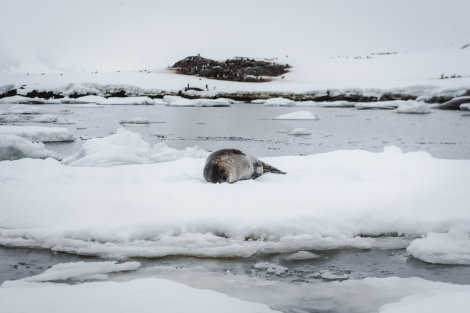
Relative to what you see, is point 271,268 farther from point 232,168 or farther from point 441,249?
point 232,168

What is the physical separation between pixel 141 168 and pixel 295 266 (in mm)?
3048

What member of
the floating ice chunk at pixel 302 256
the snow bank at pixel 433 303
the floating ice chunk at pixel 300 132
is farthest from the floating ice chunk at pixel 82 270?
the floating ice chunk at pixel 300 132

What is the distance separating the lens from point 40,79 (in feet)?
117

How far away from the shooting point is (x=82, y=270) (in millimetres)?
2779

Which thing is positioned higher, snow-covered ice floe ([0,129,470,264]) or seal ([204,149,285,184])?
seal ([204,149,285,184])

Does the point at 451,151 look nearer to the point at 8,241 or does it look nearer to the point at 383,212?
the point at 383,212

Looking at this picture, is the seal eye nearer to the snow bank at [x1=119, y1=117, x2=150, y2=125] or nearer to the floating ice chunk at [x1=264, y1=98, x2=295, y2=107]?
the snow bank at [x1=119, y1=117, x2=150, y2=125]

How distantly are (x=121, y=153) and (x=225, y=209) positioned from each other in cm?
356

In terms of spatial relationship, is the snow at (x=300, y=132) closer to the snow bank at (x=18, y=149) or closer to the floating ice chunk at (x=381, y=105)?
the snow bank at (x=18, y=149)

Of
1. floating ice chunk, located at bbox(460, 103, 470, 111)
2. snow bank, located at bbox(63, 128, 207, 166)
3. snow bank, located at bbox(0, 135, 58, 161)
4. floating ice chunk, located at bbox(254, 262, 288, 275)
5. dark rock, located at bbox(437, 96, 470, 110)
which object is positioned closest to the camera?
floating ice chunk, located at bbox(254, 262, 288, 275)

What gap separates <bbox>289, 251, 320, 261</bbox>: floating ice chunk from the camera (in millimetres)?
3121

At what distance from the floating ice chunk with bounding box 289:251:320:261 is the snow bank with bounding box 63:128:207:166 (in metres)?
4.08

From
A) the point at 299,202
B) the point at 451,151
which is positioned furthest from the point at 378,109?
Answer: the point at 299,202

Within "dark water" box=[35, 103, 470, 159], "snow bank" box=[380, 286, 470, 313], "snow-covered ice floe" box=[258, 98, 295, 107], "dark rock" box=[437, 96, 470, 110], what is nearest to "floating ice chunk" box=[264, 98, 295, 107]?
"snow-covered ice floe" box=[258, 98, 295, 107]
